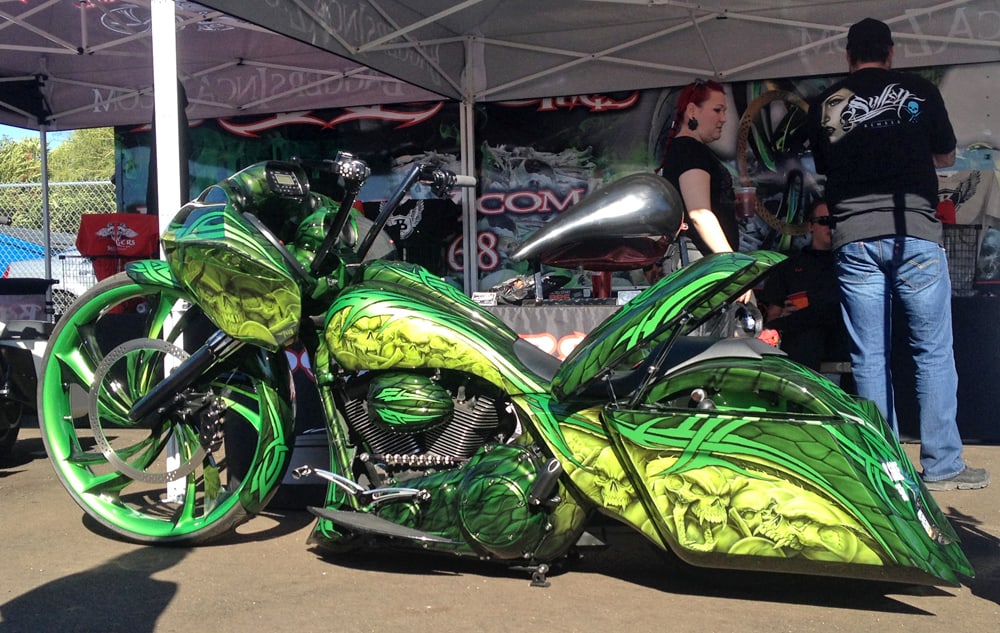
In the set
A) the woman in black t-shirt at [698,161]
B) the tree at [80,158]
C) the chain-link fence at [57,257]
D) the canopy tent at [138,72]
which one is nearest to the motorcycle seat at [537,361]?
the woman in black t-shirt at [698,161]

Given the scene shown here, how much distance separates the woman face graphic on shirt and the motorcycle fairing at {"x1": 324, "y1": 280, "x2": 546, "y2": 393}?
176cm

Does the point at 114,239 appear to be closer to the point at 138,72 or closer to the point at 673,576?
the point at 138,72

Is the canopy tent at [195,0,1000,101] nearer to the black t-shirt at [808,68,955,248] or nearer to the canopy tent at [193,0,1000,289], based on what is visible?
the canopy tent at [193,0,1000,289]

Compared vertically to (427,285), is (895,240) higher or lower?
higher

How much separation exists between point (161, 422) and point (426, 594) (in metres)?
1.36

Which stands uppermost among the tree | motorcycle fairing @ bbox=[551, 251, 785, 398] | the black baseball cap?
the tree

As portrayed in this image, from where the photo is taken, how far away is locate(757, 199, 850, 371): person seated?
559cm

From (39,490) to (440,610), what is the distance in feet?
9.43

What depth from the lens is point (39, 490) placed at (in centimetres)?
479

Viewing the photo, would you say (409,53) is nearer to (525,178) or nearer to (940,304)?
(525,178)

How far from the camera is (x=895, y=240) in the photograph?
12.4 feet

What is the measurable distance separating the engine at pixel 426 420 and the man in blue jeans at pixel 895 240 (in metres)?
1.68

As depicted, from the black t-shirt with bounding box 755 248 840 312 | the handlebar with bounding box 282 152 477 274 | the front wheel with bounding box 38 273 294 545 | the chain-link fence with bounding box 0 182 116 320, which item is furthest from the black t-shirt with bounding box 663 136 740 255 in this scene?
the chain-link fence with bounding box 0 182 116 320

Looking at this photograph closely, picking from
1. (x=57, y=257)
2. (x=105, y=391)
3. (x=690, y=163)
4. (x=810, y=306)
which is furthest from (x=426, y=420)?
(x=57, y=257)
